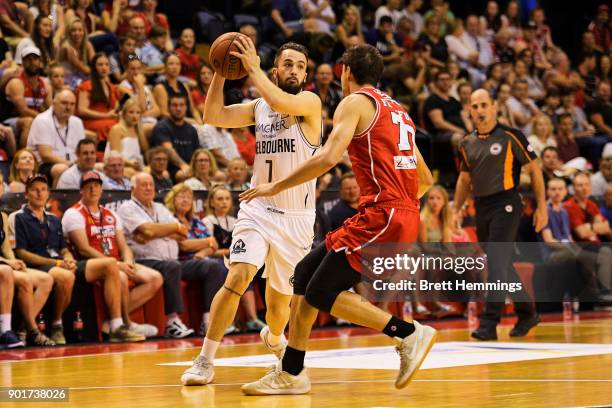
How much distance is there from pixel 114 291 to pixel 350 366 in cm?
322

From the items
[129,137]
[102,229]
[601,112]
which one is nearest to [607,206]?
[601,112]

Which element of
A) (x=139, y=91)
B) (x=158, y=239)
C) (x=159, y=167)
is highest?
(x=139, y=91)

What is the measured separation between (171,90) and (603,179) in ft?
19.1

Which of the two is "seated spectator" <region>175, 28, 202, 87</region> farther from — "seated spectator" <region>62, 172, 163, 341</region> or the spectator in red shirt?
the spectator in red shirt

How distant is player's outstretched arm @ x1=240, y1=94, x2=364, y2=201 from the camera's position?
227 inches

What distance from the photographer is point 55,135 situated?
11516mm

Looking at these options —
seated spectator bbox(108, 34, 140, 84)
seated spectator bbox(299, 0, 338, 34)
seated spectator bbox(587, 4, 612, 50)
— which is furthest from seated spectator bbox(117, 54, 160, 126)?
seated spectator bbox(587, 4, 612, 50)

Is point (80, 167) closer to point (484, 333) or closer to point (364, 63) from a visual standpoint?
point (484, 333)

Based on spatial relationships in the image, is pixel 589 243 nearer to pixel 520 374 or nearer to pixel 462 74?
pixel 462 74

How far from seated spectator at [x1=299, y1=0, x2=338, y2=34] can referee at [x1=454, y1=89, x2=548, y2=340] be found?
7.03 metres

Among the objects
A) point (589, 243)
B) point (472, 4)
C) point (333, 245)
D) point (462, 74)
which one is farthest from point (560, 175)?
point (333, 245)

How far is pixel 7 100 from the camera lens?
11969 mm

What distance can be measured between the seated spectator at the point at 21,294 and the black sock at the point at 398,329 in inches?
183

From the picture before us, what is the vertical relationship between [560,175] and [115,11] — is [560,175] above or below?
below
